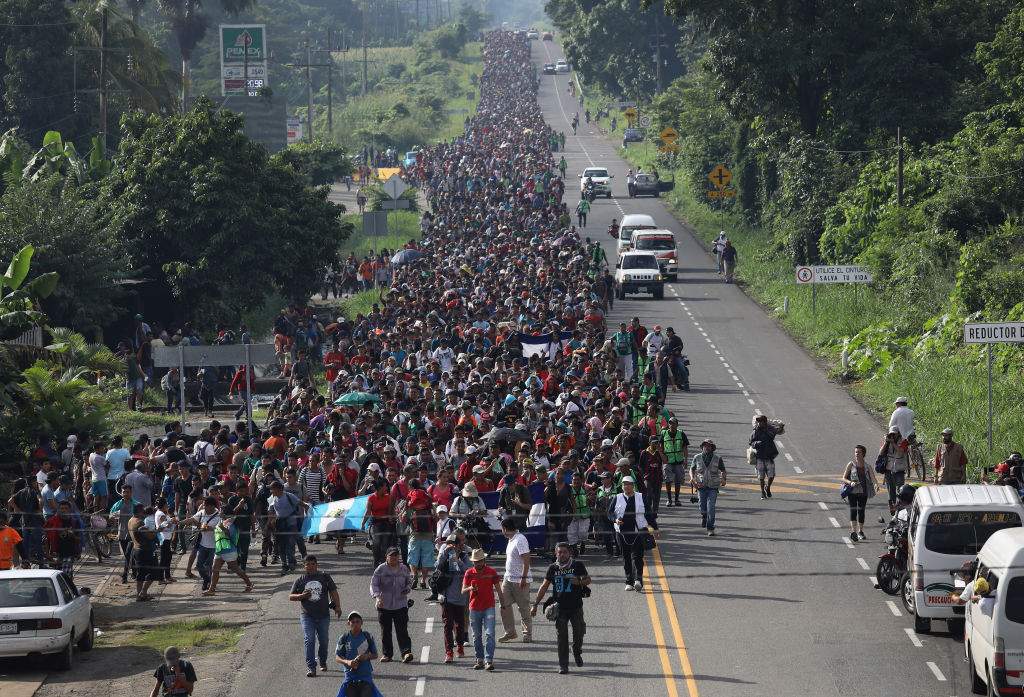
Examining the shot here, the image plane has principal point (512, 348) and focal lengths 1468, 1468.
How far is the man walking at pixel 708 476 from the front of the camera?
2283 centimetres

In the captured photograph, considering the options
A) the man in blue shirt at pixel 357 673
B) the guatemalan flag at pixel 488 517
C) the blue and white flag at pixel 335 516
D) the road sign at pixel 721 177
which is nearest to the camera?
the man in blue shirt at pixel 357 673

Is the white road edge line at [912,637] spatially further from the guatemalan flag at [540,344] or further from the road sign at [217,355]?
the guatemalan flag at [540,344]

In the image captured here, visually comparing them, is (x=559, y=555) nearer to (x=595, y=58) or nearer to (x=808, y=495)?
(x=808, y=495)

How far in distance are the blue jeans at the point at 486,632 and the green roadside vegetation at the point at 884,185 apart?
12194 mm

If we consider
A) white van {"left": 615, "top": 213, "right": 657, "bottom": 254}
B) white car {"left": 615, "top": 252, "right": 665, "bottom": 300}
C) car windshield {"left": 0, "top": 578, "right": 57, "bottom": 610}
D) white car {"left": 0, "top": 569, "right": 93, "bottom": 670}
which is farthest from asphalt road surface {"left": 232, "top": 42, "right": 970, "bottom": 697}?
white van {"left": 615, "top": 213, "right": 657, "bottom": 254}

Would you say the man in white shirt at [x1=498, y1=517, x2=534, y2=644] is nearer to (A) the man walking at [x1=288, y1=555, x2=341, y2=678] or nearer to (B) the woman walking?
(A) the man walking at [x1=288, y1=555, x2=341, y2=678]

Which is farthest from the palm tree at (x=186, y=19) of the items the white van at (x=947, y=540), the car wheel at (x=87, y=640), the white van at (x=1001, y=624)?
the white van at (x=1001, y=624)

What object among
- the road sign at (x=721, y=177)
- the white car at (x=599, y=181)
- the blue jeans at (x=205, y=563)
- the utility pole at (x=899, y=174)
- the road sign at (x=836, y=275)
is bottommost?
the blue jeans at (x=205, y=563)

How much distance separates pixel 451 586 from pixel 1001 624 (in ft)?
20.9

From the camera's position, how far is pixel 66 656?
18.4m

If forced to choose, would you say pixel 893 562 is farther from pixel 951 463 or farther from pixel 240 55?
pixel 240 55

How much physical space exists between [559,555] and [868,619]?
A: 4441 mm

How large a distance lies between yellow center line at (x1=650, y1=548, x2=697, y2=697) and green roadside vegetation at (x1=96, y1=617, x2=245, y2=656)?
5678 mm

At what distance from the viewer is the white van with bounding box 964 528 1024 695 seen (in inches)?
575
